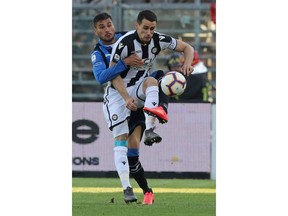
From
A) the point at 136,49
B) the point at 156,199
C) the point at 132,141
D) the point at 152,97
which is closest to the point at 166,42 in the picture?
the point at 136,49

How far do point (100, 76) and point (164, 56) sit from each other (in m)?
7.40

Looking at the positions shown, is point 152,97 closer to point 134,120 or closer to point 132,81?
point 132,81

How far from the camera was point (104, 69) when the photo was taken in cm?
1228

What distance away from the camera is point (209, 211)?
11.6 m

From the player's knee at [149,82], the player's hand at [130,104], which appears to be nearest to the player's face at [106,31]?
the player's knee at [149,82]

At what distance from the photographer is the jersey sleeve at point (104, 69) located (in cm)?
1209

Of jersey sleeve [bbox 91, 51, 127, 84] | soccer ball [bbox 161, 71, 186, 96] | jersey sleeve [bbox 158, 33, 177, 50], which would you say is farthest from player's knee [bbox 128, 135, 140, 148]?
jersey sleeve [bbox 158, 33, 177, 50]

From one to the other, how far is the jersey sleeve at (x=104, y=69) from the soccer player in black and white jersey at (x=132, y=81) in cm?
5

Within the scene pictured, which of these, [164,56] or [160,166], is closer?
[160,166]

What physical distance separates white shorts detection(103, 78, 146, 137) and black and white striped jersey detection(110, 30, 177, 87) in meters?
0.11
